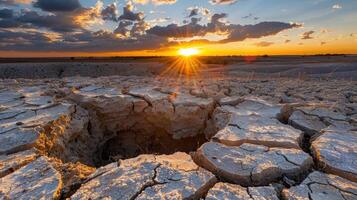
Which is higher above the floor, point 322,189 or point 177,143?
point 322,189

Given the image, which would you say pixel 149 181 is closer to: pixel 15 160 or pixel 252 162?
pixel 252 162

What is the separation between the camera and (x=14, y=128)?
2705 mm

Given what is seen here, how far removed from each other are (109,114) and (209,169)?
2.14m

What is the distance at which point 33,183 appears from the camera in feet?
5.96

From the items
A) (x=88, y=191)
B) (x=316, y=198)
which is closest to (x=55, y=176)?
(x=88, y=191)

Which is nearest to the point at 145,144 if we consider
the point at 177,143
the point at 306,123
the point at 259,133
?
the point at 177,143

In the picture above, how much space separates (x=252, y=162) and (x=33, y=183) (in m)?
1.53

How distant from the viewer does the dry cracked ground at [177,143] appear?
5.90 ft

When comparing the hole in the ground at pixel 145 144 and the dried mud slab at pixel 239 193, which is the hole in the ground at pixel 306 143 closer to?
the dried mud slab at pixel 239 193

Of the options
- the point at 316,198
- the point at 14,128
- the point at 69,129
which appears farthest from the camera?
the point at 69,129

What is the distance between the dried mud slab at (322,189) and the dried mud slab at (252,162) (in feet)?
0.49

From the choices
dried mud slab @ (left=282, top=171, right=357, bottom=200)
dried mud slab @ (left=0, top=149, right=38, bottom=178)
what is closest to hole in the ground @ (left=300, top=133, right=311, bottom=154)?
dried mud slab @ (left=282, top=171, right=357, bottom=200)

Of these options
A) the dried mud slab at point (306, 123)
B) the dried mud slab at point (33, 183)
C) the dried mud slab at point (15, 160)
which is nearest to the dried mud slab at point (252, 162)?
the dried mud slab at point (306, 123)

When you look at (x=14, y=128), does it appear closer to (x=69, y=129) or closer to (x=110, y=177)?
(x=69, y=129)
